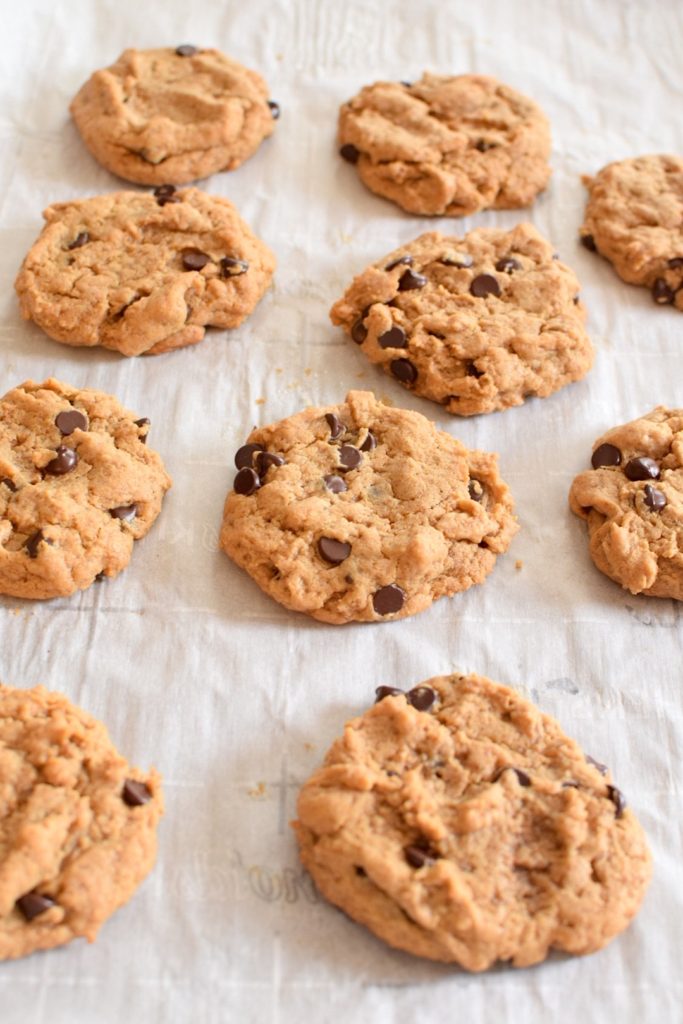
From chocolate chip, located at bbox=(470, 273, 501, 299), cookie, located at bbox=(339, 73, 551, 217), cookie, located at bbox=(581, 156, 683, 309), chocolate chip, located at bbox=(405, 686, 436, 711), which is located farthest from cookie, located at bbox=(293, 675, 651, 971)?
cookie, located at bbox=(339, 73, 551, 217)

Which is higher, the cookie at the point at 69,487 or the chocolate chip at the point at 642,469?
the chocolate chip at the point at 642,469

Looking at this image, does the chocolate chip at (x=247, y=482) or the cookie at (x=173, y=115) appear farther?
the cookie at (x=173, y=115)

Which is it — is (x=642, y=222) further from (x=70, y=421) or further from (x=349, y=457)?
A: (x=70, y=421)

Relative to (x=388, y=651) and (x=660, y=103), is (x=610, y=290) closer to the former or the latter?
(x=660, y=103)

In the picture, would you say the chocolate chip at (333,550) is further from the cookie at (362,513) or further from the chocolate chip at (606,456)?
the chocolate chip at (606,456)

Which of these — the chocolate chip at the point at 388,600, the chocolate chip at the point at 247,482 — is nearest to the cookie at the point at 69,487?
the chocolate chip at the point at 247,482

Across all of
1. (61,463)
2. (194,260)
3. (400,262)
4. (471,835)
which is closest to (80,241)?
(194,260)
